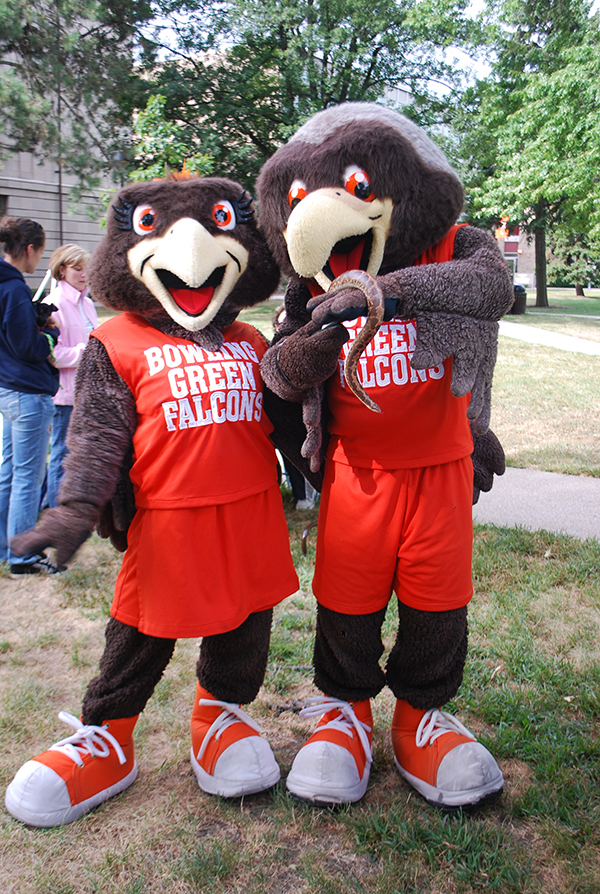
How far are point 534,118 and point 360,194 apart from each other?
17468mm

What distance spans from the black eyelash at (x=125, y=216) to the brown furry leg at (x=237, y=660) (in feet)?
3.94

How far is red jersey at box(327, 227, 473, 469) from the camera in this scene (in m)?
1.95

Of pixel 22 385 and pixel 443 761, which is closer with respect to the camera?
pixel 443 761

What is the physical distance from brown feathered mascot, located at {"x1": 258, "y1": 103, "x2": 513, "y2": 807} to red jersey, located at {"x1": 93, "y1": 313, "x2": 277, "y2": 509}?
0.49 ft

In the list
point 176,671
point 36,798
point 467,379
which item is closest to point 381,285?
point 467,379

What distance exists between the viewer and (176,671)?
2891 mm

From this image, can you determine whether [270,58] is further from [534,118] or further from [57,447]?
[57,447]

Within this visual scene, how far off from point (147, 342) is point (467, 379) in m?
0.89

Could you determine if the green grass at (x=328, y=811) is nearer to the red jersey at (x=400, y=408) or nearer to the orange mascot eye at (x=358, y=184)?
the red jersey at (x=400, y=408)

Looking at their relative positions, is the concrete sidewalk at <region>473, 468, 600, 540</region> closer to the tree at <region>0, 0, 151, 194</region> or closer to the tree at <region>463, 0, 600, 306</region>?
the tree at <region>463, 0, 600, 306</region>

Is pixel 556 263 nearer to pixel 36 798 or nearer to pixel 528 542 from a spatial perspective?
pixel 528 542

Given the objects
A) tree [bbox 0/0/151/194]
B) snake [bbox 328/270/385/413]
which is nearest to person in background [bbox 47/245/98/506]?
snake [bbox 328/270/385/413]

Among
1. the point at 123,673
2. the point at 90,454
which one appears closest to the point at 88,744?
the point at 123,673

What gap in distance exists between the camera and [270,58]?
19.9 meters
